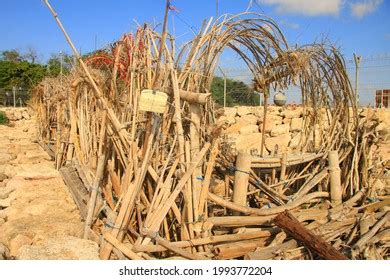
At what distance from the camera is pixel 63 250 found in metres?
3.79

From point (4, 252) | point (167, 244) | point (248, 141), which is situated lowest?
point (4, 252)

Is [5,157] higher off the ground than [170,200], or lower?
lower

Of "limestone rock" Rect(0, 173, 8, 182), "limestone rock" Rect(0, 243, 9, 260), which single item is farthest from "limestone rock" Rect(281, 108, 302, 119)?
"limestone rock" Rect(0, 243, 9, 260)

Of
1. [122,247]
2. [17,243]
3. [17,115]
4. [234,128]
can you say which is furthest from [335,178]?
[17,115]

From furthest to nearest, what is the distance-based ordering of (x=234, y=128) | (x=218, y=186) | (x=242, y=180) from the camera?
(x=234, y=128)
(x=218, y=186)
(x=242, y=180)

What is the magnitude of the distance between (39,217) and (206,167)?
2374 millimetres

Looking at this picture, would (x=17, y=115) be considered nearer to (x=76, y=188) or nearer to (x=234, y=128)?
(x=234, y=128)

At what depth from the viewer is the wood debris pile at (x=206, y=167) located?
380 centimetres

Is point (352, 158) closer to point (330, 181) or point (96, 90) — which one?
point (330, 181)

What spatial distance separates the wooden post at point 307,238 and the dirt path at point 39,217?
1.71m

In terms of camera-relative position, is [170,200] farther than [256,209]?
No

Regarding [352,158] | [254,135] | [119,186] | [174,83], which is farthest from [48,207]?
[254,135]

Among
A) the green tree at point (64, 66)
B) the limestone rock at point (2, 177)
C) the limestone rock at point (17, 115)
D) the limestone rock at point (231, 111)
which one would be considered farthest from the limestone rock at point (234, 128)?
the limestone rock at point (17, 115)

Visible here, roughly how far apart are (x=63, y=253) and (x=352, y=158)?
364 centimetres
